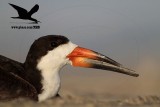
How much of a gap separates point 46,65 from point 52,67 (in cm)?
7

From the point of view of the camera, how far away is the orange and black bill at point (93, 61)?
3645 millimetres

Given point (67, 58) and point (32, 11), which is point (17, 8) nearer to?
point (32, 11)

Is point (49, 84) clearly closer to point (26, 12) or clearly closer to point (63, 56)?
point (63, 56)

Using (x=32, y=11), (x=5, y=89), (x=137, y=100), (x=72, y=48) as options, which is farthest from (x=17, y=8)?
(x=137, y=100)

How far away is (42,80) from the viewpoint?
360 centimetres

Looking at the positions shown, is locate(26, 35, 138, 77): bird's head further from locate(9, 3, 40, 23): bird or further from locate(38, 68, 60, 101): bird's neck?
locate(9, 3, 40, 23): bird

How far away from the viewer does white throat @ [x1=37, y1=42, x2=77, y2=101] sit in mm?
3586

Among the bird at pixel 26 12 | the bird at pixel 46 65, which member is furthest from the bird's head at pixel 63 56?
the bird at pixel 26 12

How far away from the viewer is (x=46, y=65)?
3.60m

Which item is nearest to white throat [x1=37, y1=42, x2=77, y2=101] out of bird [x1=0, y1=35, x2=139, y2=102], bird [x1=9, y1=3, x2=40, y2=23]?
bird [x1=0, y1=35, x2=139, y2=102]

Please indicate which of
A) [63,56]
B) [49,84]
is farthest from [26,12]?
[49,84]

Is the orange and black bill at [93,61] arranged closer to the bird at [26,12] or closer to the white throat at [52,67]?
the white throat at [52,67]

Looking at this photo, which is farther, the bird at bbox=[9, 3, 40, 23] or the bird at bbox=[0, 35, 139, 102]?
the bird at bbox=[9, 3, 40, 23]

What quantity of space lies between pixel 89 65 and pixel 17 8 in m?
1.15
